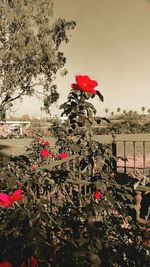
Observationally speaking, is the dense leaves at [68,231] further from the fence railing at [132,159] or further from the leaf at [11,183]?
the fence railing at [132,159]

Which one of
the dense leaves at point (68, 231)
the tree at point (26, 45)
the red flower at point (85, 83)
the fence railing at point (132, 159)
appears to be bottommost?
the fence railing at point (132, 159)

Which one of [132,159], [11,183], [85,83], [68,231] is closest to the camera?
[11,183]

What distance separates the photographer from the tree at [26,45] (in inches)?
560

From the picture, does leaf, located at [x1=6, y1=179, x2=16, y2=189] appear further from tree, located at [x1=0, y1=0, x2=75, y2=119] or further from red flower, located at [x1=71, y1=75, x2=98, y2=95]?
tree, located at [x1=0, y1=0, x2=75, y2=119]

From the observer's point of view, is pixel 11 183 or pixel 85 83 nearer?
pixel 11 183

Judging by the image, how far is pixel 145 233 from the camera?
1526 millimetres

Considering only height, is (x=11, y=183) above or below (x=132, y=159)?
above

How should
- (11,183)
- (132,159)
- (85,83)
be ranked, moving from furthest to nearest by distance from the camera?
(132,159) → (85,83) → (11,183)

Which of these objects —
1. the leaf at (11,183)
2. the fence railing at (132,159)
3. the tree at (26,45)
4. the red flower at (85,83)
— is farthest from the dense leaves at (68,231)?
the tree at (26,45)

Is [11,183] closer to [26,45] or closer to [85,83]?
[85,83]

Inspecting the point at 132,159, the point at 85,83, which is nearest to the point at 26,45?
the point at 132,159

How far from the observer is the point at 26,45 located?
1452 centimetres

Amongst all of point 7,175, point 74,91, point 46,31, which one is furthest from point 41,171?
point 46,31

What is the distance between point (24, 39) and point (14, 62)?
1.19 metres
